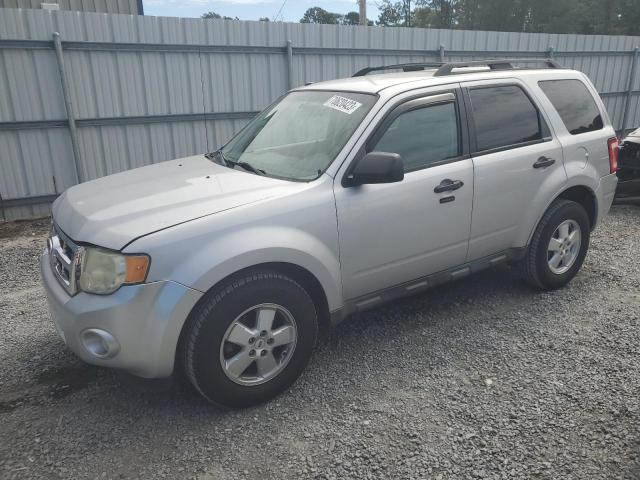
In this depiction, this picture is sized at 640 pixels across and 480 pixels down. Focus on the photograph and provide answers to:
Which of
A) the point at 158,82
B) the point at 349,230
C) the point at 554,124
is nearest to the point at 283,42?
the point at 158,82

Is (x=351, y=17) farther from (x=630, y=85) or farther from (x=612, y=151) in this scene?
(x=612, y=151)

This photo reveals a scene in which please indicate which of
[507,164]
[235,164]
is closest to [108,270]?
[235,164]

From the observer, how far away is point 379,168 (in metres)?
2.94

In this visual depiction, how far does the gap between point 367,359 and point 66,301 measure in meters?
1.89

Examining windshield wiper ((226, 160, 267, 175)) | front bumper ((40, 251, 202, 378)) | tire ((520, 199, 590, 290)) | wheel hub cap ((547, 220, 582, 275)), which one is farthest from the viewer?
wheel hub cap ((547, 220, 582, 275))

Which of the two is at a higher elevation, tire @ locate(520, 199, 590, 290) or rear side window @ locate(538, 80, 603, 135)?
rear side window @ locate(538, 80, 603, 135)

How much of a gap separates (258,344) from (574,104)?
3.41 meters

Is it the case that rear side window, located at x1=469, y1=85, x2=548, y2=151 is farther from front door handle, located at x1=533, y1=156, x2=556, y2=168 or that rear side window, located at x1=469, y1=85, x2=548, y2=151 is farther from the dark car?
the dark car

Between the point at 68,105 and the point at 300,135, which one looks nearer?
the point at 300,135

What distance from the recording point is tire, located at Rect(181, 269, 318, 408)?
8.69ft

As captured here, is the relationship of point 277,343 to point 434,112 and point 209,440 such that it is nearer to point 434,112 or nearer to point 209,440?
Result: point 209,440

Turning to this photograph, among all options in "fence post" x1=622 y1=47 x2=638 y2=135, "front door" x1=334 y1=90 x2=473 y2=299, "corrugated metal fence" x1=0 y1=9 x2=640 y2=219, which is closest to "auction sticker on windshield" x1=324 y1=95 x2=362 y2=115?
"front door" x1=334 y1=90 x2=473 y2=299

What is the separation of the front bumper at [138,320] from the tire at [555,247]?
9.46 ft

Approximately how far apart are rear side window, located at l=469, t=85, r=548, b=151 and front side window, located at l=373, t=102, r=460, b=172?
0.82 feet
